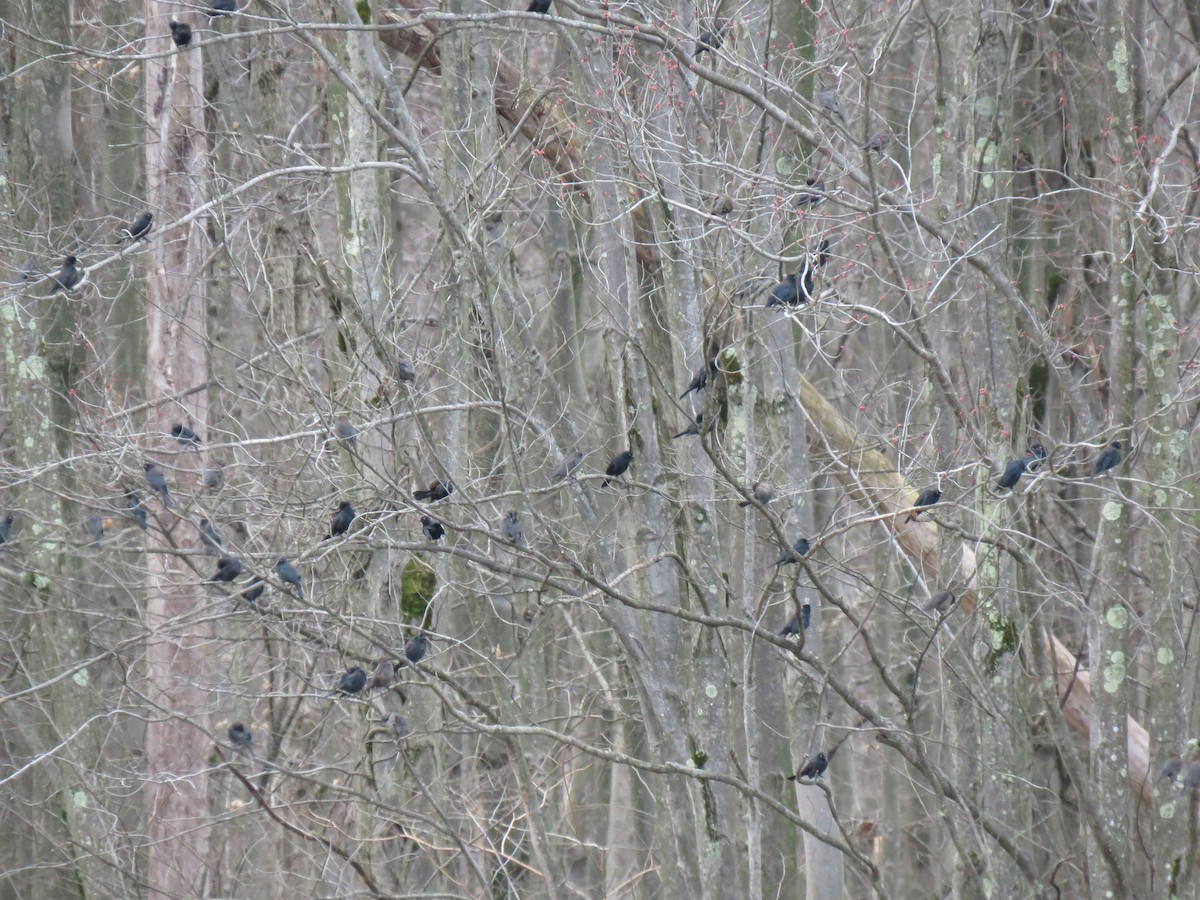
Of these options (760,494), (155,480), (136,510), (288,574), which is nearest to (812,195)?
(760,494)

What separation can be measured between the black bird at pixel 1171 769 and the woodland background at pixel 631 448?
0.06 m

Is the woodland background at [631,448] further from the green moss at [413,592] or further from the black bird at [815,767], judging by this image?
the black bird at [815,767]

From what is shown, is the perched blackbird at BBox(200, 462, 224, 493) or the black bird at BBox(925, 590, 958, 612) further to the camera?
the perched blackbird at BBox(200, 462, 224, 493)

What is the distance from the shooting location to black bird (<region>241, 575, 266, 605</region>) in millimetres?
5832

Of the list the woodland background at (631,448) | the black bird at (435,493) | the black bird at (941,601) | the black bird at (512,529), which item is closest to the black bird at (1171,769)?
the woodland background at (631,448)

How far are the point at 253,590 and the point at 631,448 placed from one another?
2.27 metres

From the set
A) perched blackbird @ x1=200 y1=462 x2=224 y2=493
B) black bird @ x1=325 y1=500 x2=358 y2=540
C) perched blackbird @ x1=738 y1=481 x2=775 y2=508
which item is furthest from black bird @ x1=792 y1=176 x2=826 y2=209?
perched blackbird @ x1=200 y1=462 x2=224 y2=493

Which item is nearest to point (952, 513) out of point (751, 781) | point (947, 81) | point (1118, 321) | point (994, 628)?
point (994, 628)

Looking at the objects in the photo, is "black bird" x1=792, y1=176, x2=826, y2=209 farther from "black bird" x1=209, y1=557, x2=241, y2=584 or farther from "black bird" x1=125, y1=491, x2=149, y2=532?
"black bird" x1=125, y1=491, x2=149, y2=532

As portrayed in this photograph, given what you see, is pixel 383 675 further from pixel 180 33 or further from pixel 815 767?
pixel 180 33

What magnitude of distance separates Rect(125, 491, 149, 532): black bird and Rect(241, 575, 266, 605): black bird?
64 cm

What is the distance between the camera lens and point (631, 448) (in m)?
7.31

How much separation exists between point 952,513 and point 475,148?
335 centimetres

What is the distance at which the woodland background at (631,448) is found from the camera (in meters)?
6.14
